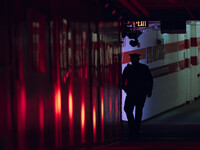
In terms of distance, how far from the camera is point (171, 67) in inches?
720

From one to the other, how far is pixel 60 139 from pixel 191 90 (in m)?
16.3

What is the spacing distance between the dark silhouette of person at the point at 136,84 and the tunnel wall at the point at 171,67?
413 cm

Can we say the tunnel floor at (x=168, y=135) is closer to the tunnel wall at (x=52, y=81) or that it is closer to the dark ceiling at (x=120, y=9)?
the tunnel wall at (x=52, y=81)

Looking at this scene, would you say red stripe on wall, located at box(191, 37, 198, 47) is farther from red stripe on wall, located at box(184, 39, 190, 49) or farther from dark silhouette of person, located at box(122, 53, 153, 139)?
dark silhouette of person, located at box(122, 53, 153, 139)

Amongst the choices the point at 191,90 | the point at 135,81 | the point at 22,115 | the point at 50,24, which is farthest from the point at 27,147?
the point at 191,90

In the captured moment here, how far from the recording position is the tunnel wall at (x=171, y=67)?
50.0 ft

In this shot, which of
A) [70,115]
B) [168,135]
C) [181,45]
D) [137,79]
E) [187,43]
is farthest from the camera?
[187,43]

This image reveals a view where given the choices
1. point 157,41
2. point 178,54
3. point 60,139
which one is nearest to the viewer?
point 60,139

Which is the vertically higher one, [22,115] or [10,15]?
[10,15]

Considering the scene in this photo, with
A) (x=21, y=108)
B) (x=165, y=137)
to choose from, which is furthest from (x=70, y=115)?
(x=165, y=137)

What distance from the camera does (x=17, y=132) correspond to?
13.9 ft

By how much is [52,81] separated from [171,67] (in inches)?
516

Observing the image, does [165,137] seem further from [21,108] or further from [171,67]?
[171,67]

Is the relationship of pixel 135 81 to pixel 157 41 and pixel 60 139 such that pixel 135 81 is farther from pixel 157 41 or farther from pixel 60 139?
pixel 157 41
